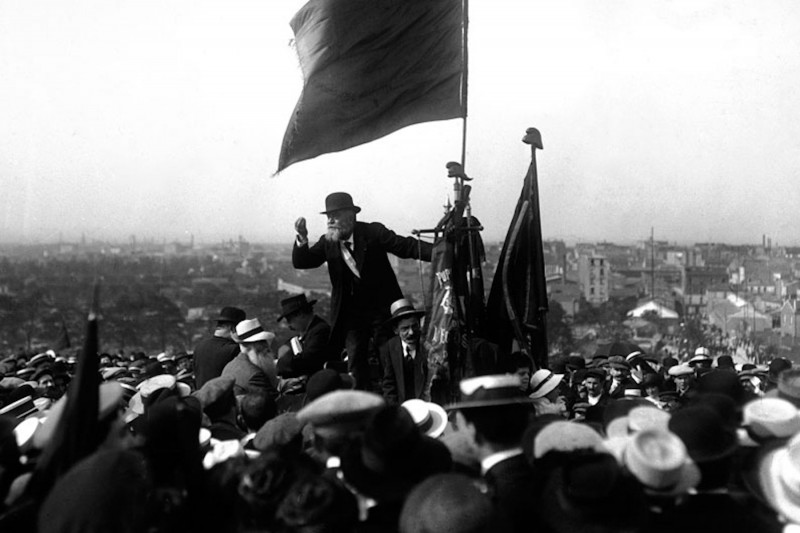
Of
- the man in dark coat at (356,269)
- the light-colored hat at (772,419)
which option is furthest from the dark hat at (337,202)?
the light-colored hat at (772,419)

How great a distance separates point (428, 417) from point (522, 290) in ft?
8.72

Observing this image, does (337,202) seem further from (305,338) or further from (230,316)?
(230,316)

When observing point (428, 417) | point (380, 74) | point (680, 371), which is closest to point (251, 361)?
point (380, 74)

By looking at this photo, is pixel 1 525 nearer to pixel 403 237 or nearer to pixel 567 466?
pixel 567 466

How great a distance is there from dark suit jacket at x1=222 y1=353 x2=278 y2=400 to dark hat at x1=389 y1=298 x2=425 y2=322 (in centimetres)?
101

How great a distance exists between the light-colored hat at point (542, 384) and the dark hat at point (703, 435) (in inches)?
119

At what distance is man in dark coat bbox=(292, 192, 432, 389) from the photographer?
23.0 ft

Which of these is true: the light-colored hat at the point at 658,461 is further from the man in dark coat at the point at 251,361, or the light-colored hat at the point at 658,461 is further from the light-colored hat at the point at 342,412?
the man in dark coat at the point at 251,361

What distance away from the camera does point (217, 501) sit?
128 inches

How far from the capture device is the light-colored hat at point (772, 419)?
11.0 ft

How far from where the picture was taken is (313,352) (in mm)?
7145

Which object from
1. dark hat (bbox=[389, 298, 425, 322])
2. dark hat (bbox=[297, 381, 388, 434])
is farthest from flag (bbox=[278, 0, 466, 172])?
dark hat (bbox=[297, 381, 388, 434])

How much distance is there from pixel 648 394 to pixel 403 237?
2.39 metres

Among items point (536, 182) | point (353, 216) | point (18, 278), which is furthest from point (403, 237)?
point (18, 278)
